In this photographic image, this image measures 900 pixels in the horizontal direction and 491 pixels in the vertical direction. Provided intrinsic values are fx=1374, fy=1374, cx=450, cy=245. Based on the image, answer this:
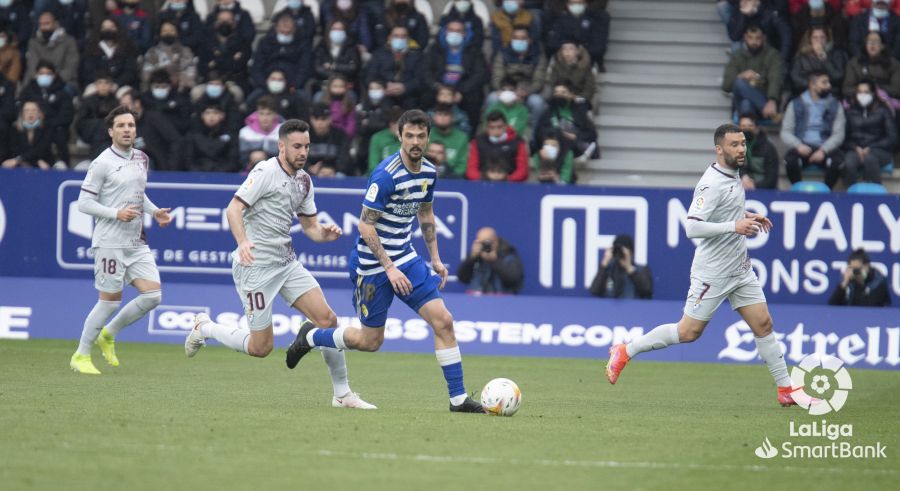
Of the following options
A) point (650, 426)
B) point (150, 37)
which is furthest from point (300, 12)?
point (650, 426)

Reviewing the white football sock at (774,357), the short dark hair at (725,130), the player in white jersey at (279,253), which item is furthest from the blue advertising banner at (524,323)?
the player in white jersey at (279,253)

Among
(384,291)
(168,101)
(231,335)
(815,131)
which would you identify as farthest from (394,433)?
(815,131)

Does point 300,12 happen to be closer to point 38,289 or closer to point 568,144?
point 568,144

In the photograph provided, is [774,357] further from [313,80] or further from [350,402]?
[313,80]

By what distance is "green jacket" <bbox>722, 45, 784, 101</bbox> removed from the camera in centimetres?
2188

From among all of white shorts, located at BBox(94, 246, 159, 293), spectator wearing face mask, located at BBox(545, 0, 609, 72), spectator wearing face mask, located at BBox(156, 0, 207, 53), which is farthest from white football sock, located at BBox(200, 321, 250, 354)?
spectator wearing face mask, located at BBox(545, 0, 609, 72)

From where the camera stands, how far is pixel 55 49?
2281 centimetres

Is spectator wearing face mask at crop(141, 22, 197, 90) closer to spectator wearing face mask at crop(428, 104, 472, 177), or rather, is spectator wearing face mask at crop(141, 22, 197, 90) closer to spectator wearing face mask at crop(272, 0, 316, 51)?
spectator wearing face mask at crop(272, 0, 316, 51)

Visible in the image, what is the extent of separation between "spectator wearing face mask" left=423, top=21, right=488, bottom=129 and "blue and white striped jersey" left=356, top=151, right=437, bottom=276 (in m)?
10.8

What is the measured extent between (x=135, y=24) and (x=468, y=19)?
5613 millimetres

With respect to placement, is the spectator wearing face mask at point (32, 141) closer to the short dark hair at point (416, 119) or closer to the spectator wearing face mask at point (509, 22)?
the spectator wearing face mask at point (509, 22)

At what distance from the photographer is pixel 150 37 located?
23172 mm

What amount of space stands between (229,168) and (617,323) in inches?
251

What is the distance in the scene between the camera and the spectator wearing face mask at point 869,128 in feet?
68.9
